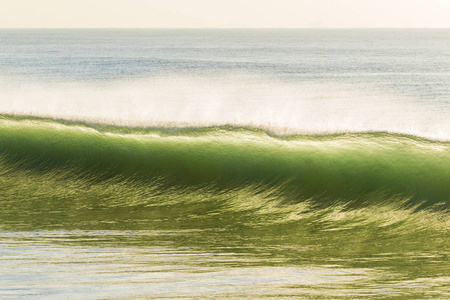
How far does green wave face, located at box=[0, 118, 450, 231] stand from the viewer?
6.88 metres

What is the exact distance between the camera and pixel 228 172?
7.75 metres

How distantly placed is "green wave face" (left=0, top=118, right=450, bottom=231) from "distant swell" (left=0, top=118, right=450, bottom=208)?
1cm

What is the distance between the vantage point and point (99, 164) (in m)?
8.34

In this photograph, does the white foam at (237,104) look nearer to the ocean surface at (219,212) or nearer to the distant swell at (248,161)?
the distant swell at (248,161)

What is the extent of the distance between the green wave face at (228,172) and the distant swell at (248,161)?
0.5 inches

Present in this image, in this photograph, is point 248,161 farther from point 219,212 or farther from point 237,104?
point 237,104

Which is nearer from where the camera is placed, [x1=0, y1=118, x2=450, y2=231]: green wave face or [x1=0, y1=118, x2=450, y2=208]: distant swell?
[x1=0, y1=118, x2=450, y2=231]: green wave face

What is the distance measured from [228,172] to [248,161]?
0.32 m

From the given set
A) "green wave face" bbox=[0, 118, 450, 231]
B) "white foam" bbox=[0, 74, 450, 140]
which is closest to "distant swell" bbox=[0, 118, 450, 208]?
"green wave face" bbox=[0, 118, 450, 231]

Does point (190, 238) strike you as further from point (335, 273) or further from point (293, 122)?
point (293, 122)

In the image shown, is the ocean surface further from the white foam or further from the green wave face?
the white foam

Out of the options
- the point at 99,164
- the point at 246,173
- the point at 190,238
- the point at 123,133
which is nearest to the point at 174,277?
the point at 190,238

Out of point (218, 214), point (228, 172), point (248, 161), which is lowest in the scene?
point (218, 214)

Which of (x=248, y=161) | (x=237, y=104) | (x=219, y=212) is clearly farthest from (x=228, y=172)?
(x=237, y=104)
